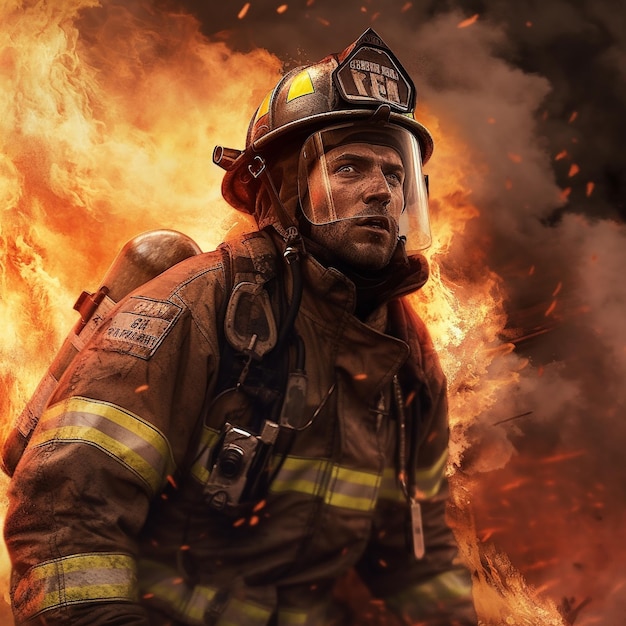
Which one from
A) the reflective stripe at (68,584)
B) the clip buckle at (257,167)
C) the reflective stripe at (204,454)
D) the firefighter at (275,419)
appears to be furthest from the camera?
the clip buckle at (257,167)

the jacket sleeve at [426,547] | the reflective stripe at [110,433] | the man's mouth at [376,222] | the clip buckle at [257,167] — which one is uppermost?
the clip buckle at [257,167]

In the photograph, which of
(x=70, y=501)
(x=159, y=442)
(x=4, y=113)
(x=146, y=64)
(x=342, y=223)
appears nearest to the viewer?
(x=70, y=501)

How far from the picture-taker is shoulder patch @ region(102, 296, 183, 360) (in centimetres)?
229

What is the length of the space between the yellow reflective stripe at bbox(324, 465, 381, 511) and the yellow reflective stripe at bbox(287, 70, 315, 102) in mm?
1930

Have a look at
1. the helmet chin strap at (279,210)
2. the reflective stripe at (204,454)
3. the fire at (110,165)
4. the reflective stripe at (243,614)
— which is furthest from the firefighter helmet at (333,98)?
the reflective stripe at (243,614)

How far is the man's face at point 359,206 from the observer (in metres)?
2.90

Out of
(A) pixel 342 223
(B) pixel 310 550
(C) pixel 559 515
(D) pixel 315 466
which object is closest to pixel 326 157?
(A) pixel 342 223

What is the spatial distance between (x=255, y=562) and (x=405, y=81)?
2.61m

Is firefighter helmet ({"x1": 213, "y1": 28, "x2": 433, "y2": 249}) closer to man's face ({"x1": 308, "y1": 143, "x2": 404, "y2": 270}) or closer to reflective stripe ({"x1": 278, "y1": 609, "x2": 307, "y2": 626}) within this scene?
man's face ({"x1": 308, "y1": 143, "x2": 404, "y2": 270})

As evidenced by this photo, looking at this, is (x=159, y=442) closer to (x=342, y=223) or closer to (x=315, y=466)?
A: (x=315, y=466)

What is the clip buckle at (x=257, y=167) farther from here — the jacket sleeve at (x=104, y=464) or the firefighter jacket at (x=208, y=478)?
the jacket sleeve at (x=104, y=464)

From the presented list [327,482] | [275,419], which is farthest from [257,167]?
[327,482]

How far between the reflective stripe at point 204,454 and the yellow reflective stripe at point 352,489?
1.84 feet

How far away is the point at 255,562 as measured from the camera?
2.53 metres
